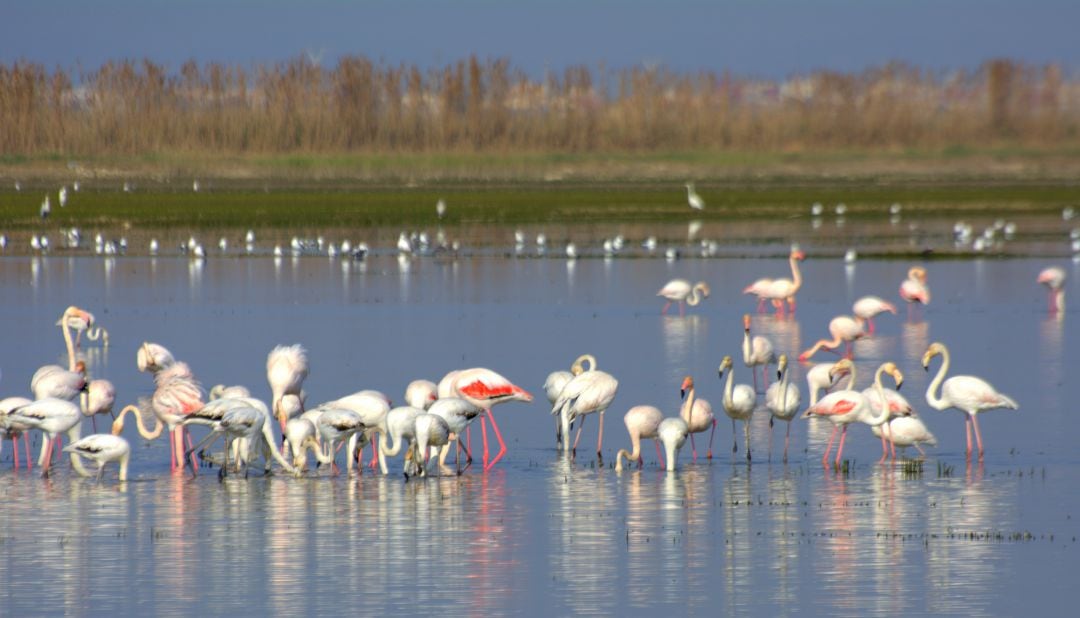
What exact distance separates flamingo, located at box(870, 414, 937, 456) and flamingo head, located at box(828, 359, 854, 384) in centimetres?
122

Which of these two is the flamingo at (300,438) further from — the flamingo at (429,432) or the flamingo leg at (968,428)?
the flamingo leg at (968,428)

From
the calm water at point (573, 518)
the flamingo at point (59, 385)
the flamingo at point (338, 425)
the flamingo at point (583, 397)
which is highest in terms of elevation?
the flamingo at point (59, 385)

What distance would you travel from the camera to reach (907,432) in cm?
1082

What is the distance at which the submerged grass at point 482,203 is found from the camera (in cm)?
4234

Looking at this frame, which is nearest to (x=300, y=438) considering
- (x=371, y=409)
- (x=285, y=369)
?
(x=371, y=409)

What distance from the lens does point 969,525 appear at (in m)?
9.02

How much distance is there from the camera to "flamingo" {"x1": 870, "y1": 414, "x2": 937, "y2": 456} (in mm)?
10820

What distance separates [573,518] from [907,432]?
→ 256cm

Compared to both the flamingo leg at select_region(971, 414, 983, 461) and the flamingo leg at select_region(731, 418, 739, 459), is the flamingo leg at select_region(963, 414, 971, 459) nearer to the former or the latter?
the flamingo leg at select_region(971, 414, 983, 461)

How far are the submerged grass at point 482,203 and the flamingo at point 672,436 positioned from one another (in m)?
30.3

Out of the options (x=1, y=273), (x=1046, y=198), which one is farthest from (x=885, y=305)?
(x=1046, y=198)

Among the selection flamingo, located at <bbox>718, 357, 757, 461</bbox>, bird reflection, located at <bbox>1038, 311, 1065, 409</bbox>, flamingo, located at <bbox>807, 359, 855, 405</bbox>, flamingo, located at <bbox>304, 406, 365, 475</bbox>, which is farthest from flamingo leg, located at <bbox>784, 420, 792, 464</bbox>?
flamingo, located at <bbox>304, 406, 365, 475</bbox>

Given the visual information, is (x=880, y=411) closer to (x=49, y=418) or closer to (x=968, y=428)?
(x=968, y=428)

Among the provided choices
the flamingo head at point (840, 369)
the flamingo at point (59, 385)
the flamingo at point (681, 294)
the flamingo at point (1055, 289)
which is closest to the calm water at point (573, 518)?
the flamingo head at point (840, 369)
